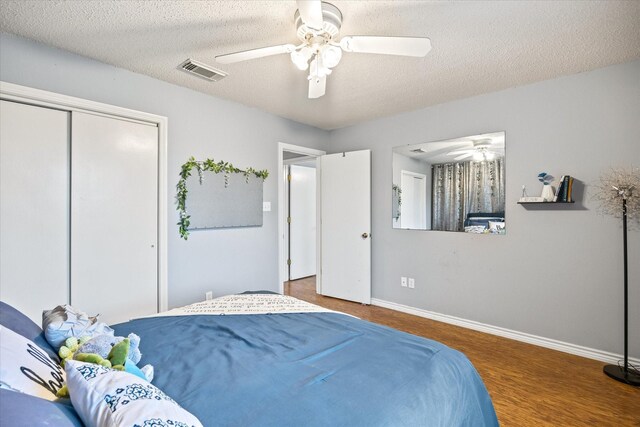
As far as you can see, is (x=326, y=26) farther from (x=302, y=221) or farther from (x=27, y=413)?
(x=302, y=221)

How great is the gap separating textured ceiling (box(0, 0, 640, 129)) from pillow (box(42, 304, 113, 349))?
171cm

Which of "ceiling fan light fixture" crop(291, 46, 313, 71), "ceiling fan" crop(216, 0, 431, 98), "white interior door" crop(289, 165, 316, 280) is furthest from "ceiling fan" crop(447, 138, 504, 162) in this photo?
"white interior door" crop(289, 165, 316, 280)

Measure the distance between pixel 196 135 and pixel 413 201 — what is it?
2.53 m

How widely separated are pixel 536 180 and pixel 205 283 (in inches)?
132

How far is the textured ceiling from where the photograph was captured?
1.84 m

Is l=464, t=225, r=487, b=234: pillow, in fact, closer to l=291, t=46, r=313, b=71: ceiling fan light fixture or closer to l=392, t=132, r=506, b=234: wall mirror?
l=392, t=132, r=506, b=234: wall mirror

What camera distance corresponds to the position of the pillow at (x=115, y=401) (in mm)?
715

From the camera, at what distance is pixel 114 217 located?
2.62m

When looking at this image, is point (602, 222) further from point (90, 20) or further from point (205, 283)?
point (90, 20)

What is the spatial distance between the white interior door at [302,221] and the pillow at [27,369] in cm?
471

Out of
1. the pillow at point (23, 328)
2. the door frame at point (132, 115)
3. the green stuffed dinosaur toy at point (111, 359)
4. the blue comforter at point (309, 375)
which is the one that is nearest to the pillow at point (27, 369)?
the green stuffed dinosaur toy at point (111, 359)

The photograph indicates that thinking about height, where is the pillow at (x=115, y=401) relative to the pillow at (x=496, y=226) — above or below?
below

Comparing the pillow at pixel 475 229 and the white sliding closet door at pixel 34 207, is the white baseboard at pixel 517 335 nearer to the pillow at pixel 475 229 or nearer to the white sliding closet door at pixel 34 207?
the pillow at pixel 475 229

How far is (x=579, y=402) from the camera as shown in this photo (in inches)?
80.1
